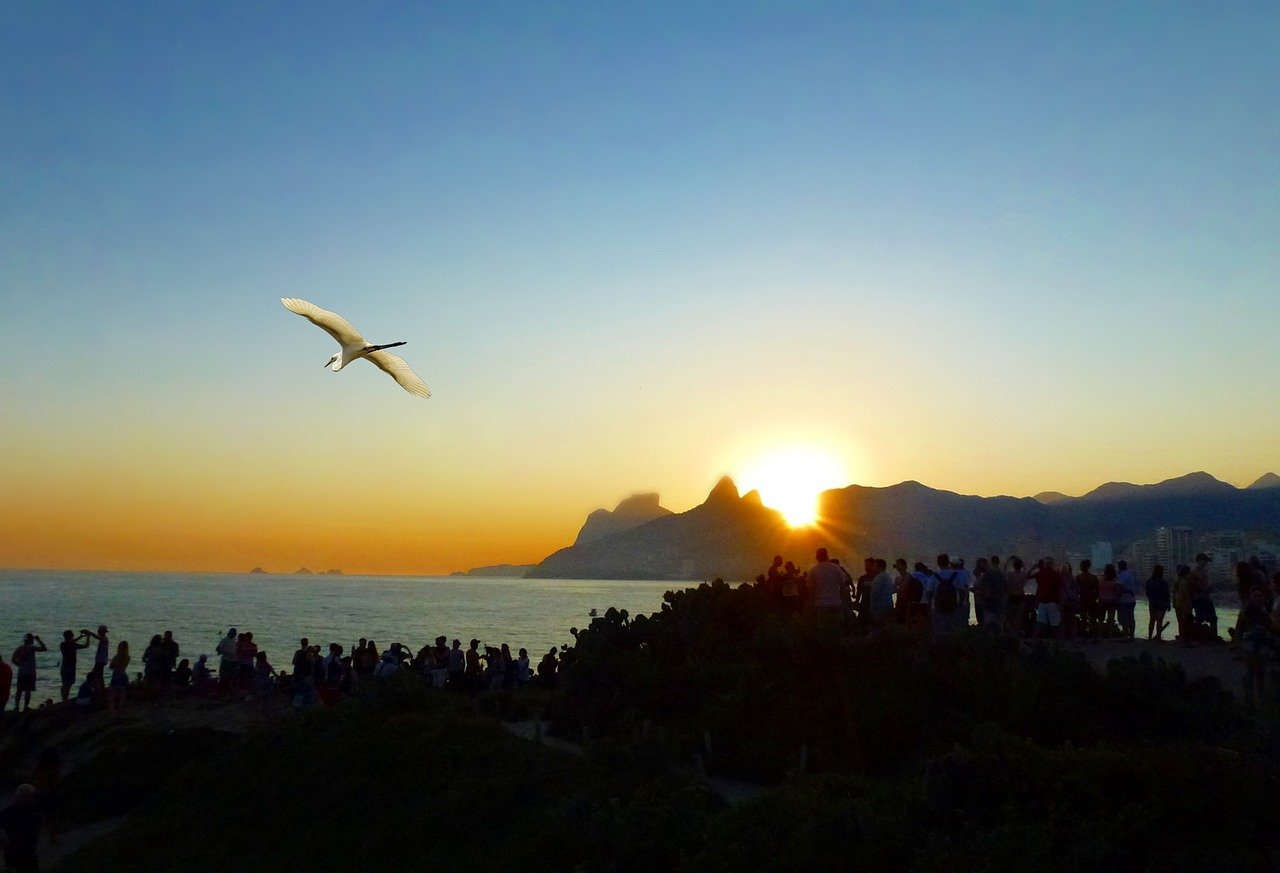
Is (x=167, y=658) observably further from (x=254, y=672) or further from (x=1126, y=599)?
(x=1126, y=599)

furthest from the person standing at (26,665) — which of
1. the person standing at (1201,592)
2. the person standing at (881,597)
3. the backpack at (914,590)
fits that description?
the person standing at (1201,592)

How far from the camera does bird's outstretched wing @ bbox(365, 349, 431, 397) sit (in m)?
12.7

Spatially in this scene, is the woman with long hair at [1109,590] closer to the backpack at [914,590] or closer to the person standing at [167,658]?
the backpack at [914,590]

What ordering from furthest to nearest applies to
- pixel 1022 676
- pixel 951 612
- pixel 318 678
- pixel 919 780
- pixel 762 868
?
pixel 318 678 → pixel 951 612 → pixel 1022 676 → pixel 919 780 → pixel 762 868

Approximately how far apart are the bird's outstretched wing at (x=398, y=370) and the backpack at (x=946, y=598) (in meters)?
9.18

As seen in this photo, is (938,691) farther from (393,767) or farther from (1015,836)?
(393,767)

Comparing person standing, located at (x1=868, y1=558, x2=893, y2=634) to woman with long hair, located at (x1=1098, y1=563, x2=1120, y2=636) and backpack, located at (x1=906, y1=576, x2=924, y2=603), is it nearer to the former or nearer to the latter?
backpack, located at (x1=906, y1=576, x2=924, y2=603)

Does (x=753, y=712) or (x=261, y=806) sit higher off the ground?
(x=753, y=712)

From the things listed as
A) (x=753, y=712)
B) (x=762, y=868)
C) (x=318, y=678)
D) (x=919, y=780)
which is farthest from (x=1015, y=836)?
(x=318, y=678)

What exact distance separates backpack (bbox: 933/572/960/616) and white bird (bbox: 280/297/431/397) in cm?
915

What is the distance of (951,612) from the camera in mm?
16312

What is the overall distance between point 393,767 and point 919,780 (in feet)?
24.1

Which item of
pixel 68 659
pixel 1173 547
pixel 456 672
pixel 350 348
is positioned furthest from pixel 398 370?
pixel 1173 547

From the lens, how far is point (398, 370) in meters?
12.9
